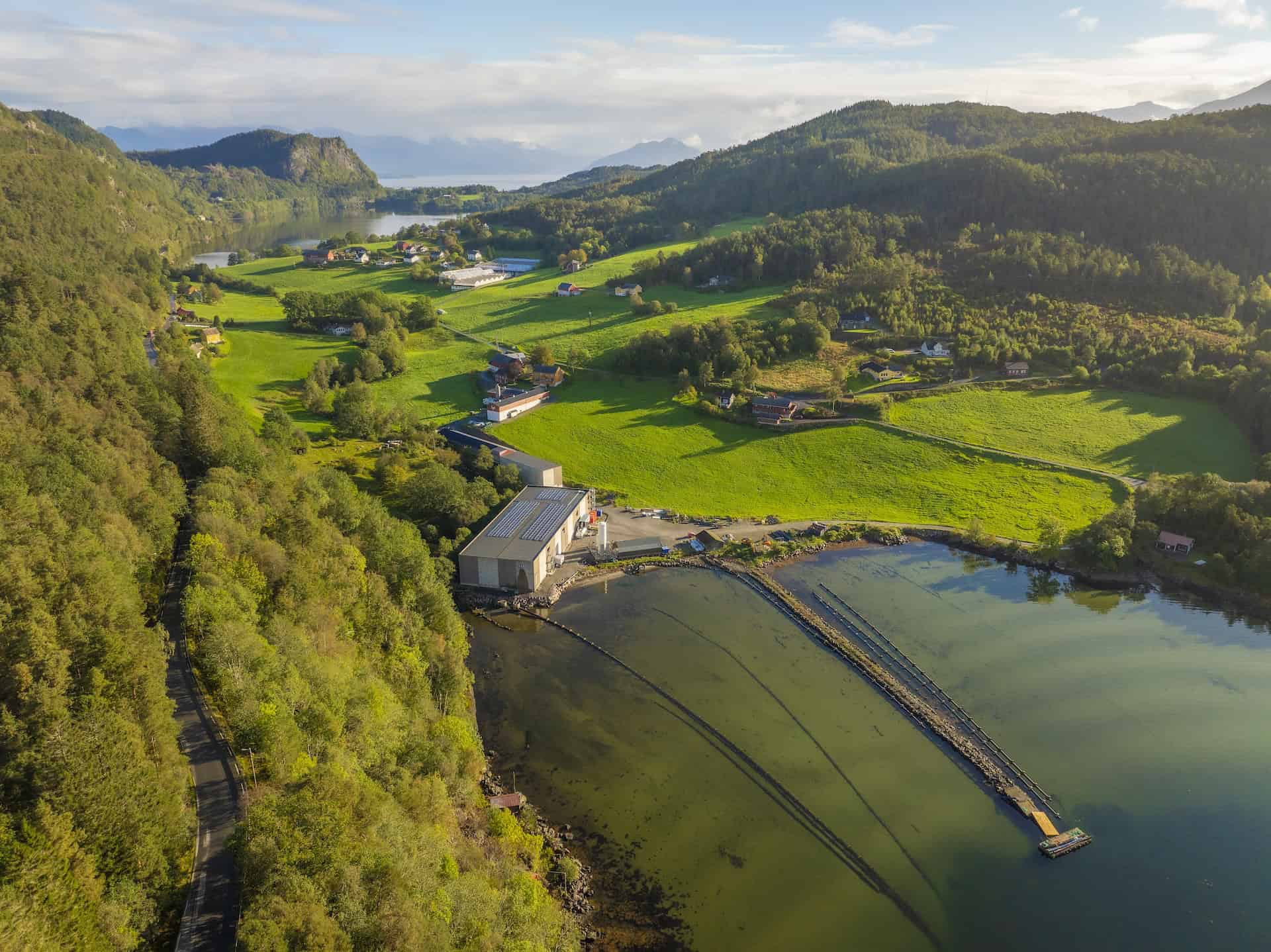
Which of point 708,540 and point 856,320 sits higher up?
point 856,320

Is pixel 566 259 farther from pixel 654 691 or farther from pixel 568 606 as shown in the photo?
pixel 654 691

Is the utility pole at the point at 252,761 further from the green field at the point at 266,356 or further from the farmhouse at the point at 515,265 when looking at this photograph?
the farmhouse at the point at 515,265

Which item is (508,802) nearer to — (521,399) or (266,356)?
(521,399)

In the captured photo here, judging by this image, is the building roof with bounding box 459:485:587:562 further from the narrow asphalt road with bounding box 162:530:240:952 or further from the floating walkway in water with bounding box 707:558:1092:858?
the narrow asphalt road with bounding box 162:530:240:952

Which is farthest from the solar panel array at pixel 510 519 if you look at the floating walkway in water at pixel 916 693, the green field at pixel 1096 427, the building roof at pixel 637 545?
the green field at pixel 1096 427

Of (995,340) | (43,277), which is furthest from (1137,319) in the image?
(43,277)

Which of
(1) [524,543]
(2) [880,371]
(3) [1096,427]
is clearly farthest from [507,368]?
(3) [1096,427]

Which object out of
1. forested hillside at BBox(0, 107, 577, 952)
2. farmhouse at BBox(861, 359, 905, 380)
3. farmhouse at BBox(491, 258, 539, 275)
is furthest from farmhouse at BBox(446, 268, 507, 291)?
forested hillside at BBox(0, 107, 577, 952)
